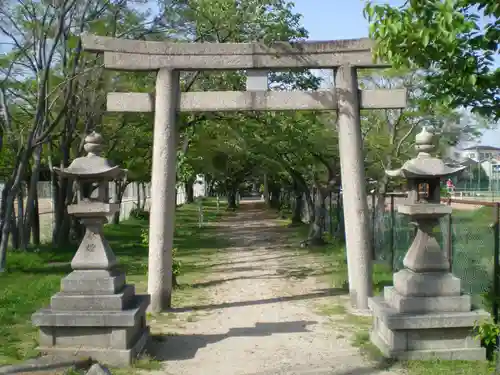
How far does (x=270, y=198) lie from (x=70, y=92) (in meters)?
40.7

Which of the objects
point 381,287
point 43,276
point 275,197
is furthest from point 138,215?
point 381,287

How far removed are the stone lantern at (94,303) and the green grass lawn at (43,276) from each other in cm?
65

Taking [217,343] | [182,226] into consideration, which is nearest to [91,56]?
[217,343]

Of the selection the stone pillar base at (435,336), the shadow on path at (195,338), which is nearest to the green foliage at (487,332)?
the stone pillar base at (435,336)

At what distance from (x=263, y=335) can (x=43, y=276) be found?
7.34 metres

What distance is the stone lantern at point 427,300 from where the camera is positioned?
22.4 ft

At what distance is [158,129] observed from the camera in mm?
10094

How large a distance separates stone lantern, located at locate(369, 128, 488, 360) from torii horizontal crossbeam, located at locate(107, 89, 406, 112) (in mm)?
2891

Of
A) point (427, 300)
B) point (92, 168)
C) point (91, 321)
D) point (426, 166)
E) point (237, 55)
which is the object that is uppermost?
point (237, 55)

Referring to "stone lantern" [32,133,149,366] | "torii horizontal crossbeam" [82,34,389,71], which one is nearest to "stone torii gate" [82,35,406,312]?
"torii horizontal crossbeam" [82,34,389,71]

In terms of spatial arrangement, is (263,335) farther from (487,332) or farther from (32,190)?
(32,190)

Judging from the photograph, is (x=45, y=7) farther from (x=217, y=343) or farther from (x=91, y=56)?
(x=217, y=343)

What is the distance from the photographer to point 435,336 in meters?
6.93

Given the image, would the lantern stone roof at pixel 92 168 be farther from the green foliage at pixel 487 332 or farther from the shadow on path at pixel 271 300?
the green foliage at pixel 487 332
